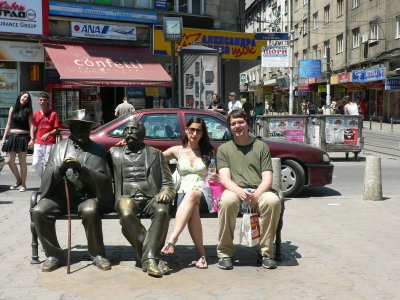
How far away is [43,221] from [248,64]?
2143cm

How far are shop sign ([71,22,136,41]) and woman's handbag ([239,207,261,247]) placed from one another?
16086 millimetres

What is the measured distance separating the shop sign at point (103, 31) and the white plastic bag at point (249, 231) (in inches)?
633

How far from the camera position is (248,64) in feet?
82.5

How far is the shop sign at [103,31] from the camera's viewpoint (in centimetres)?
1920

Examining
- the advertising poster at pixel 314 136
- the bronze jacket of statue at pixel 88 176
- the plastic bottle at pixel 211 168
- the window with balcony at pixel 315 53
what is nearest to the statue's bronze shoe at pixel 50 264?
the bronze jacket of statue at pixel 88 176

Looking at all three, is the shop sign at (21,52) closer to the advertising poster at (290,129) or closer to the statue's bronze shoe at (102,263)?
the advertising poster at (290,129)

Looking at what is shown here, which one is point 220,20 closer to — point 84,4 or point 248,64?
point 248,64

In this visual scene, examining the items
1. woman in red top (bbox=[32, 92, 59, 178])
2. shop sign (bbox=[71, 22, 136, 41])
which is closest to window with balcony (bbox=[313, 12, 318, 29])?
shop sign (bbox=[71, 22, 136, 41])

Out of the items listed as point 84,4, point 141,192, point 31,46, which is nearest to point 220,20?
point 84,4

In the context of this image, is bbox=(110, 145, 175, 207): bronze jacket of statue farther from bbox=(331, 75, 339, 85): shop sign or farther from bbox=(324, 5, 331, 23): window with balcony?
bbox=(324, 5, 331, 23): window with balcony

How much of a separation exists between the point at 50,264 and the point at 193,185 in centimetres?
149

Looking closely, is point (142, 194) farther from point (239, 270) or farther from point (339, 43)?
point (339, 43)

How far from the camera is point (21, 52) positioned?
18.1m

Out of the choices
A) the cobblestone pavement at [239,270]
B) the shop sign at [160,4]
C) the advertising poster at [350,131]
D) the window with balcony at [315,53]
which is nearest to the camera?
the cobblestone pavement at [239,270]
